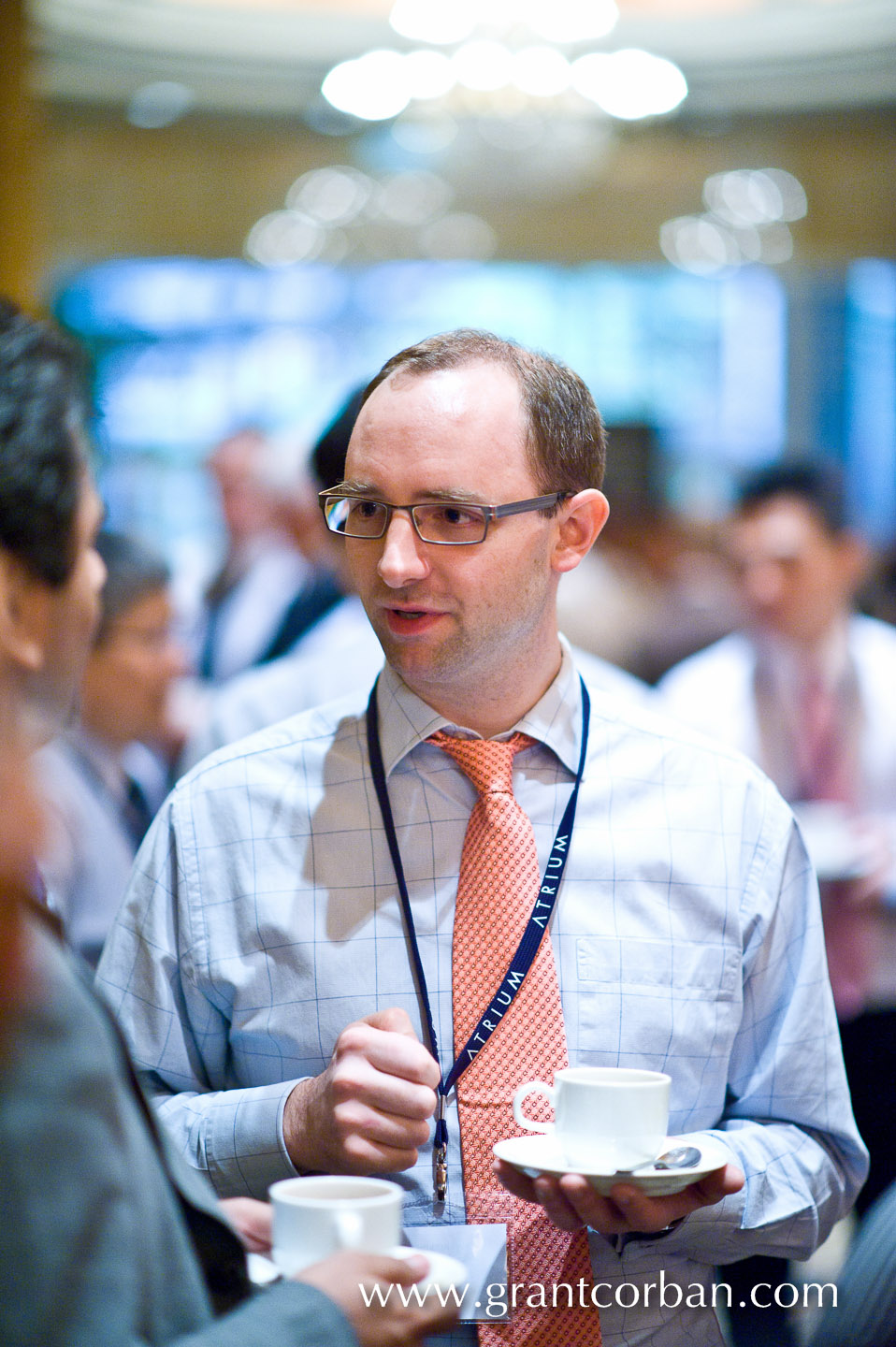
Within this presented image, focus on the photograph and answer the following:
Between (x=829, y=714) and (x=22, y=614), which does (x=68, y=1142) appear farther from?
(x=829, y=714)

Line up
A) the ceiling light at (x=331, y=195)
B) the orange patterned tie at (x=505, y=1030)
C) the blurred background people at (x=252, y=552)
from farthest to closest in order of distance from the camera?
1. the ceiling light at (x=331, y=195)
2. the blurred background people at (x=252, y=552)
3. the orange patterned tie at (x=505, y=1030)

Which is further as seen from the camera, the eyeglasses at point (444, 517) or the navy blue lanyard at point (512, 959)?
the eyeglasses at point (444, 517)

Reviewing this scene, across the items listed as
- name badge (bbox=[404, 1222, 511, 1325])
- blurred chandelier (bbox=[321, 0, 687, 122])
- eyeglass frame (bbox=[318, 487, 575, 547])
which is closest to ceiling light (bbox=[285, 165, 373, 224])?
blurred chandelier (bbox=[321, 0, 687, 122])

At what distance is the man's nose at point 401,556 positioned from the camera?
61.6 inches

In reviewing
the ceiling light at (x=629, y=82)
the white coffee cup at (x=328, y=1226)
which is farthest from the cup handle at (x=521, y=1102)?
the ceiling light at (x=629, y=82)

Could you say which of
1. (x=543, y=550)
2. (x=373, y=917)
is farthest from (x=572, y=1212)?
(x=543, y=550)

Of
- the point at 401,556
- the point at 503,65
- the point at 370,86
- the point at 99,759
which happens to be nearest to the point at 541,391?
the point at 401,556

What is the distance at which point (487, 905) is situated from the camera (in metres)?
1.56

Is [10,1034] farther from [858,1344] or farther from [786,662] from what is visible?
[786,662]

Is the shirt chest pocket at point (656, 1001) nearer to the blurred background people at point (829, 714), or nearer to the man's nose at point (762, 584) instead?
the blurred background people at point (829, 714)

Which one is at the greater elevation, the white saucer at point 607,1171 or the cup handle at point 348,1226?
the cup handle at point 348,1226

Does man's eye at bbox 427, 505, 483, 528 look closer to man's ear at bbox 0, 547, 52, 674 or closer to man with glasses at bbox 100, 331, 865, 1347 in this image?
man with glasses at bbox 100, 331, 865, 1347

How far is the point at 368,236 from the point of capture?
8.72m

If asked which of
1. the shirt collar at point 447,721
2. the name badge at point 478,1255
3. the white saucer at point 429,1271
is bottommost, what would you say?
the name badge at point 478,1255
